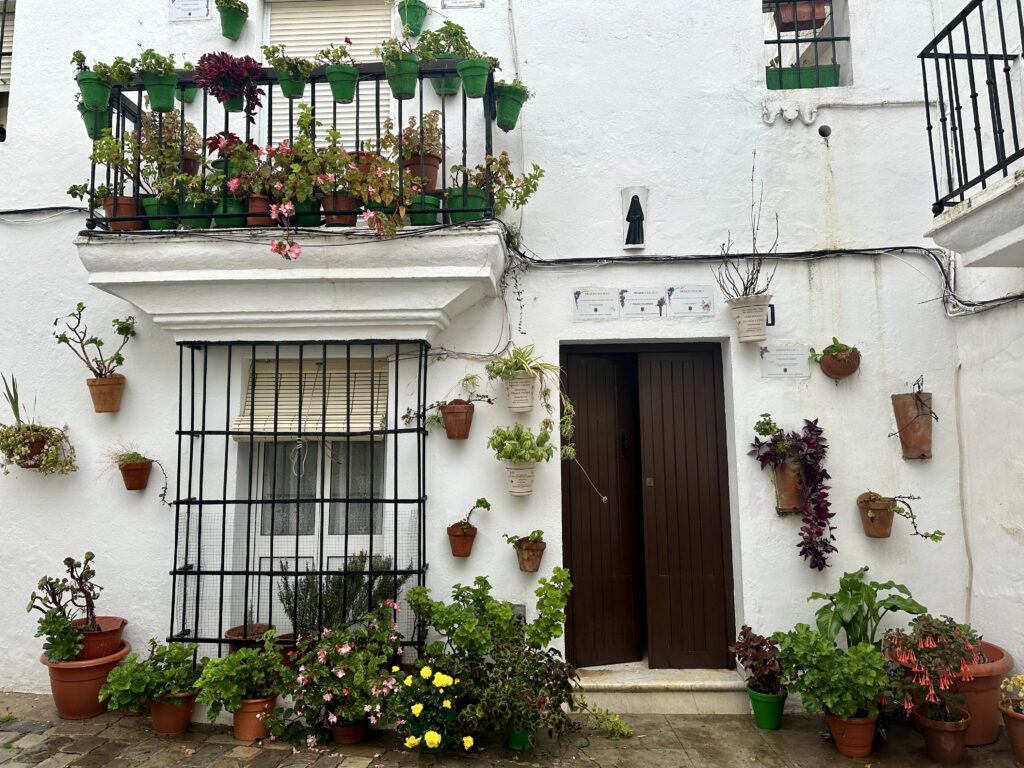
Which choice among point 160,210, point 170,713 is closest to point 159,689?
point 170,713

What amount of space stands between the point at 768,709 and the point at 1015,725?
116 cm

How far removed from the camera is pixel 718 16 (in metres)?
4.59

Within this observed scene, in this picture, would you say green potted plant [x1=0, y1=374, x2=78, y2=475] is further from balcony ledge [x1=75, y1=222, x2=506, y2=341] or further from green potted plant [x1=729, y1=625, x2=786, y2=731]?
green potted plant [x1=729, y1=625, x2=786, y2=731]

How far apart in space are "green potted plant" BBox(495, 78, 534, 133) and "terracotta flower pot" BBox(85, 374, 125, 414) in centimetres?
297

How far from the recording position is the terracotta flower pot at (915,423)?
414 cm

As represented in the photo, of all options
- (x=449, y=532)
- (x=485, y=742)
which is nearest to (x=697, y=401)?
(x=449, y=532)

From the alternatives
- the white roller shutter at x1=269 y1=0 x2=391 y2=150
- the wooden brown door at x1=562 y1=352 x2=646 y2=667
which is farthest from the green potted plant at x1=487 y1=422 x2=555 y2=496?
the white roller shutter at x1=269 y1=0 x2=391 y2=150

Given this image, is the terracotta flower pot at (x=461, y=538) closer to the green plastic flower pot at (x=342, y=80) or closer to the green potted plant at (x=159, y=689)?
the green potted plant at (x=159, y=689)

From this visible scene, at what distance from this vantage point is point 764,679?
3.89m

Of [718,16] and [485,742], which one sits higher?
[718,16]

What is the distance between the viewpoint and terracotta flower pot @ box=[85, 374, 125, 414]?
14.1 ft

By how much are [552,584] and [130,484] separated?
8.95ft

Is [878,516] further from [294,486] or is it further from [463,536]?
[294,486]

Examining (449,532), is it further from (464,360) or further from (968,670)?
(968,670)
